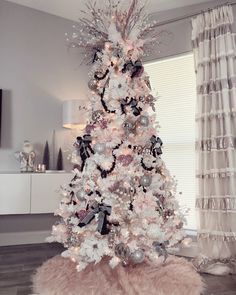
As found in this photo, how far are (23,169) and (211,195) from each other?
191cm

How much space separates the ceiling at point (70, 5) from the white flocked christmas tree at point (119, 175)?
99cm

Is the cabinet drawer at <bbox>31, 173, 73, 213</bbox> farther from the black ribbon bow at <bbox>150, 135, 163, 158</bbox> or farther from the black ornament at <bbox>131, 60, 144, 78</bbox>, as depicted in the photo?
the black ornament at <bbox>131, 60, 144, 78</bbox>

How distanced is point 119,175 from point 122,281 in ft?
2.14

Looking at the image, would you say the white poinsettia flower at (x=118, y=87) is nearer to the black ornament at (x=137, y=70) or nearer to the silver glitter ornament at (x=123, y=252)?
the black ornament at (x=137, y=70)

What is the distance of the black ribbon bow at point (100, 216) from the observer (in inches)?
82.4

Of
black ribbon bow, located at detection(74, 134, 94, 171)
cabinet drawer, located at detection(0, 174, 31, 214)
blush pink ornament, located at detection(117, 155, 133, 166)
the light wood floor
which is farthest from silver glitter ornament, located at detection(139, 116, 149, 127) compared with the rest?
cabinet drawer, located at detection(0, 174, 31, 214)

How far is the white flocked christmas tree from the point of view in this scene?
211 cm

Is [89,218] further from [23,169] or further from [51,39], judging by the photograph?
[51,39]

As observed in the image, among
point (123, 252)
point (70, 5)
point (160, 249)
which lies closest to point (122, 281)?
point (123, 252)

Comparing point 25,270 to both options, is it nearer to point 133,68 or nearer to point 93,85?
point 93,85

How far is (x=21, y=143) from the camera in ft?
12.0

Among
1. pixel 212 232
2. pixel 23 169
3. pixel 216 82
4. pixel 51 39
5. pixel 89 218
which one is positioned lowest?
pixel 212 232

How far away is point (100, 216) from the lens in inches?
83.1

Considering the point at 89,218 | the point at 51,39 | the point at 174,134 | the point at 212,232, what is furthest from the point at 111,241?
the point at 51,39
